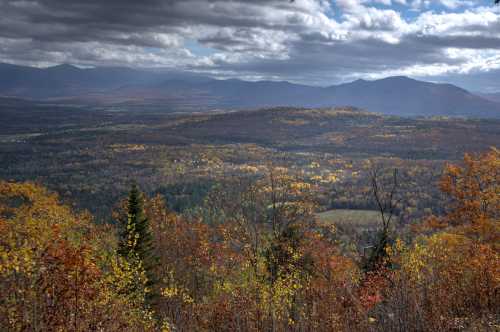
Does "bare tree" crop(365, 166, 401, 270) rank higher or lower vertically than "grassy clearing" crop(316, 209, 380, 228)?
higher

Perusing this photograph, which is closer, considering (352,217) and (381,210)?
(381,210)

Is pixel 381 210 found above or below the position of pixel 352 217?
above

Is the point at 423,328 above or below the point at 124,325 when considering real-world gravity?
above

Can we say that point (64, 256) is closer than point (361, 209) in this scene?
Yes

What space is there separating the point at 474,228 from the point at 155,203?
123 ft

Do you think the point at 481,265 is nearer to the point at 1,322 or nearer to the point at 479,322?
the point at 479,322

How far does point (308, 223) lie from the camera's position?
3928 centimetres

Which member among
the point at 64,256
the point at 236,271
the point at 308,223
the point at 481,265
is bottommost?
the point at 236,271

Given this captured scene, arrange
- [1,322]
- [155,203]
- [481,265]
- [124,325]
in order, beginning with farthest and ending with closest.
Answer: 1. [155,203]
2. [481,265]
3. [124,325]
4. [1,322]

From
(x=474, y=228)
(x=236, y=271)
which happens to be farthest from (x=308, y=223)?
(x=474, y=228)

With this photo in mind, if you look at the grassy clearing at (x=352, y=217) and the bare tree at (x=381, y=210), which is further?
the grassy clearing at (x=352, y=217)

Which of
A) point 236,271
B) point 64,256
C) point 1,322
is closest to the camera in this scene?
point 1,322

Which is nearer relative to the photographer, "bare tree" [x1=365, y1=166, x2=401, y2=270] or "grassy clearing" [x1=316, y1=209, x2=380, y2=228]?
"bare tree" [x1=365, y1=166, x2=401, y2=270]

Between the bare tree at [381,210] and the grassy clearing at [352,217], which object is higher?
the bare tree at [381,210]
